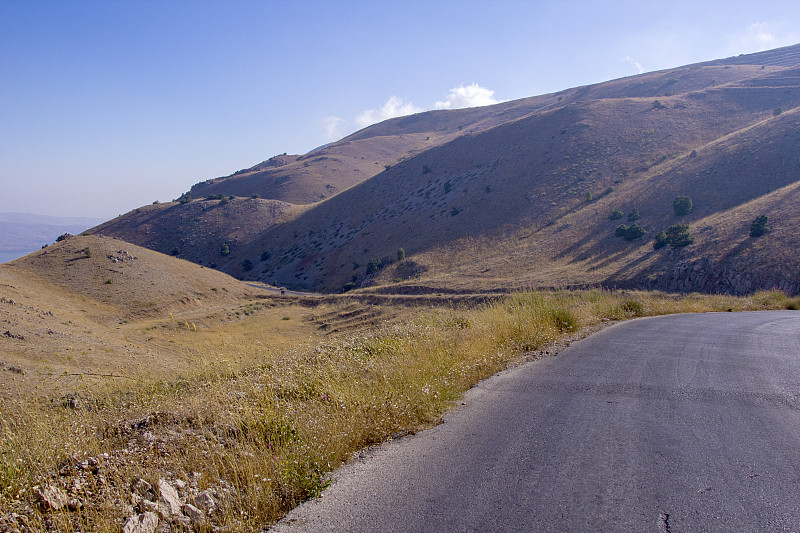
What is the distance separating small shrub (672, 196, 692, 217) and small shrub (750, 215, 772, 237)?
374 inches

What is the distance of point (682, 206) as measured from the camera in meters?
43.0

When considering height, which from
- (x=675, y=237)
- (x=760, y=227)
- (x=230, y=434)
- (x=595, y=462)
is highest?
(x=230, y=434)

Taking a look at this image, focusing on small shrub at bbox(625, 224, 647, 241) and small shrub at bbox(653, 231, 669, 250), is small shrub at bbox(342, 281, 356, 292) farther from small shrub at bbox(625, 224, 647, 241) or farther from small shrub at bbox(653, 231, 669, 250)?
small shrub at bbox(653, 231, 669, 250)

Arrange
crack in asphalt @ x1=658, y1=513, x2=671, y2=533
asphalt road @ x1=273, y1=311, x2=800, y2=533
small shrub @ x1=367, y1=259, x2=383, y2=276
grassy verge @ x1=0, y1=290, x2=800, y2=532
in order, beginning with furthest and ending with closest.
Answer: small shrub @ x1=367, y1=259, x2=383, y2=276 → grassy verge @ x1=0, y1=290, x2=800, y2=532 → asphalt road @ x1=273, y1=311, x2=800, y2=533 → crack in asphalt @ x1=658, y1=513, x2=671, y2=533

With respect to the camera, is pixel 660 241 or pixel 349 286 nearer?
pixel 660 241

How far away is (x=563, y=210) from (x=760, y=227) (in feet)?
72.1

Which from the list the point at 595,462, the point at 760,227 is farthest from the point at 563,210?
the point at 595,462

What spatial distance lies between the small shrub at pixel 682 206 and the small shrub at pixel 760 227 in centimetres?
949

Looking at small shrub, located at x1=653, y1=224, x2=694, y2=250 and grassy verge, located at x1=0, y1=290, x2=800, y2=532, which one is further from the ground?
grassy verge, located at x1=0, y1=290, x2=800, y2=532

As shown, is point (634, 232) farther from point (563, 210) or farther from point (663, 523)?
point (663, 523)

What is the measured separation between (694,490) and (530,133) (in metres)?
77.2

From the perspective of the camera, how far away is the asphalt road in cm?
315

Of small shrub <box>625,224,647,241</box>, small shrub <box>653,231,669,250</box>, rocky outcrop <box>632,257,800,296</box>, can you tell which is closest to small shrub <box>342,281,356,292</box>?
small shrub <box>625,224,647,241</box>

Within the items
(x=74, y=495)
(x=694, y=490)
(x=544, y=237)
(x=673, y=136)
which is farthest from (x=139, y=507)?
(x=673, y=136)
